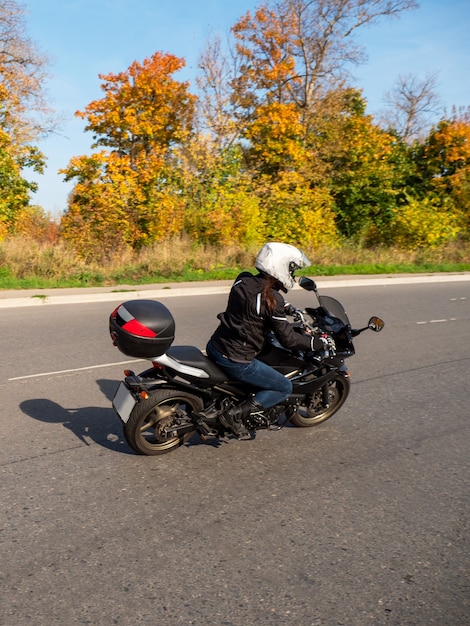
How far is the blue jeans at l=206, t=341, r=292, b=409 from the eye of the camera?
16.6ft

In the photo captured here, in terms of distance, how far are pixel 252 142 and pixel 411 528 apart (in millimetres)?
29760

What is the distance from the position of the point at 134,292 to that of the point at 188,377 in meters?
10.1

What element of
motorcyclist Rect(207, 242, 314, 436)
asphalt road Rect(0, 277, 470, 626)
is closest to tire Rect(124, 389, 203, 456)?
asphalt road Rect(0, 277, 470, 626)

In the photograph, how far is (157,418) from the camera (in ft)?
16.4

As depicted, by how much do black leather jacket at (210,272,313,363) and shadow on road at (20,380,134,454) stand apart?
125 centimetres

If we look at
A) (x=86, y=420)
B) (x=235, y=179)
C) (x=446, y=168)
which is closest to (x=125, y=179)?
(x=235, y=179)

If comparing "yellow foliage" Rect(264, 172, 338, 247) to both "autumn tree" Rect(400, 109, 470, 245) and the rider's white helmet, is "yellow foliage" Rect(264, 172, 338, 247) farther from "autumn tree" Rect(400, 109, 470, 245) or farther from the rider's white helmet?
the rider's white helmet

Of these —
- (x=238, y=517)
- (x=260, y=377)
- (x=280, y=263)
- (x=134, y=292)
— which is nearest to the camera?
(x=238, y=517)

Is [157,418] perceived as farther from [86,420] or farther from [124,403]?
[86,420]

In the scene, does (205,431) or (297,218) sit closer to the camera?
(205,431)

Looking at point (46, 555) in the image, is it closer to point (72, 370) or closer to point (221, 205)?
point (72, 370)

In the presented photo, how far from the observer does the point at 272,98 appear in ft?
116

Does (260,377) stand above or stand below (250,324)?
below

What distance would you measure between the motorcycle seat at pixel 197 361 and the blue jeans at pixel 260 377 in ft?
0.20
